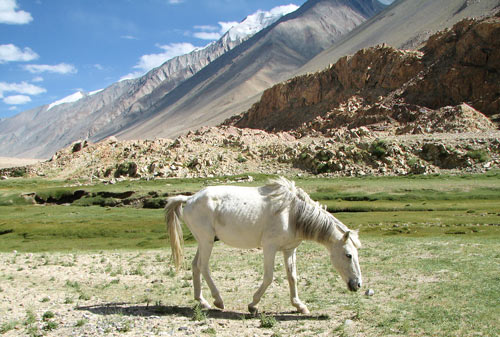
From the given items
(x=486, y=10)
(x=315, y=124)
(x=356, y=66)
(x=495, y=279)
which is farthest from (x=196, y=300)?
(x=486, y=10)

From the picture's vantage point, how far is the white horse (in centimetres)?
927

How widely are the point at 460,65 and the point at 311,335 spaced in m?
84.0

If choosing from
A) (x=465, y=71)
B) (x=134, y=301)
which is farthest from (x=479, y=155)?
(x=134, y=301)

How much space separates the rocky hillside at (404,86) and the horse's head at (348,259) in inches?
2369

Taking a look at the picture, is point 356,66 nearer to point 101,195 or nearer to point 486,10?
point 486,10

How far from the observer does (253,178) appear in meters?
50.0

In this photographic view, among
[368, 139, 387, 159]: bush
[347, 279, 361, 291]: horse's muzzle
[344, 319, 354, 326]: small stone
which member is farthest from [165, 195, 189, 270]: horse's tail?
[368, 139, 387, 159]: bush

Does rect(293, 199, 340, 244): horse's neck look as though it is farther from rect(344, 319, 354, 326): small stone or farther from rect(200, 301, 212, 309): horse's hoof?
rect(200, 301, 212, 309): horse's hoof

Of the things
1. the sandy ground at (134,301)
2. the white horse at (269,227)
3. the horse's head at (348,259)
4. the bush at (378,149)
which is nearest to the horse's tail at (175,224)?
the white horse at (269,227)

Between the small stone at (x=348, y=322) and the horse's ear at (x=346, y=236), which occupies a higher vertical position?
the horse's ear at (x=346, y=236)

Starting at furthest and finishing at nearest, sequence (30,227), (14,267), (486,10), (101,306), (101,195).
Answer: (486,10), (101,195), (30,227), (14,267), (101,306)

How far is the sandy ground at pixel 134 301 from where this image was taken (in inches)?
328

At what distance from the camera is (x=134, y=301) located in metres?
10.6

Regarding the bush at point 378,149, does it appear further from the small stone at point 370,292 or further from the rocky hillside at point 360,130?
the small stone at point 370,292
